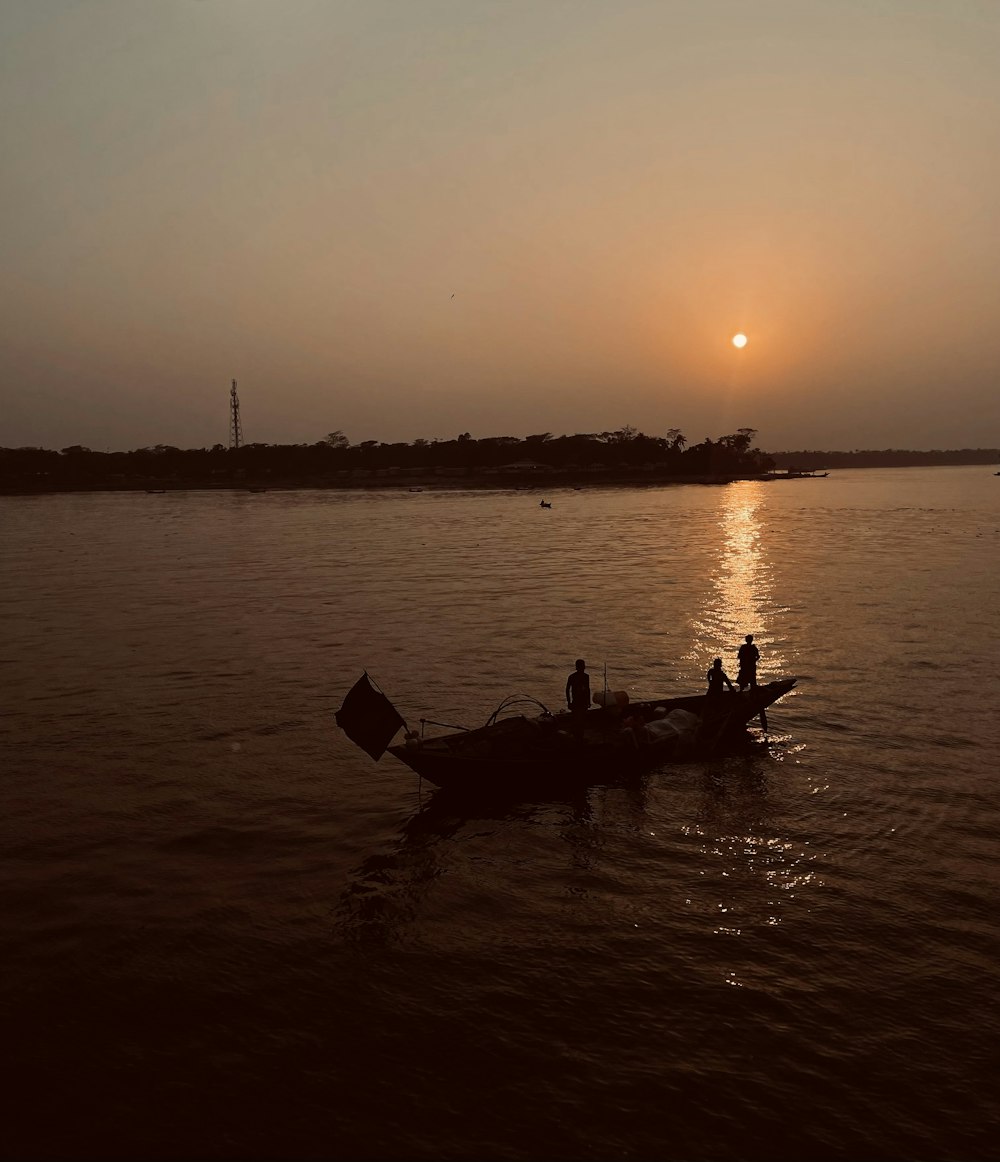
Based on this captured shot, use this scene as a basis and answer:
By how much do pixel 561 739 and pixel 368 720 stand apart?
4397 millimetres

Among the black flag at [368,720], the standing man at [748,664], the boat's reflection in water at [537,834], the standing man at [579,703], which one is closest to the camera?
the boat's reflection in water at [537,834]

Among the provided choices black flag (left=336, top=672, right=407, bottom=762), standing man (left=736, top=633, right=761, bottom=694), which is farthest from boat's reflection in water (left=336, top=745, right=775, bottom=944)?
standing man (left=736, top=633, right=761, bottom=694)

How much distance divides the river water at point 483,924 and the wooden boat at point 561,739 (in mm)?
699

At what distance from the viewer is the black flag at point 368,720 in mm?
18141

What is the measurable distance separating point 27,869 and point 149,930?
3718mm

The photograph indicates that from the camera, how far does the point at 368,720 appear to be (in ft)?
59.7

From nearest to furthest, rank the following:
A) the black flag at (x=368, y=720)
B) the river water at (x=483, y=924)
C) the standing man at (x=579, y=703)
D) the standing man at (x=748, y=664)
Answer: the river water at (x=483, y=924) < the black flag at (x=368, y=720) < the standing man at (x=579, y=703) < the standing man at (x=748, y=664)

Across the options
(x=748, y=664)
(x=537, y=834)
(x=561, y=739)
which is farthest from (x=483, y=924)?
(x=748, y=664)

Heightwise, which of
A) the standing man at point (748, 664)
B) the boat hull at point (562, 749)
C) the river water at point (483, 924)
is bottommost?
the river water at point (483, 924)

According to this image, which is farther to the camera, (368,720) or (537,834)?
(368,720)

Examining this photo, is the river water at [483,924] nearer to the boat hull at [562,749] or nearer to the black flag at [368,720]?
the boat hull at [562,749]

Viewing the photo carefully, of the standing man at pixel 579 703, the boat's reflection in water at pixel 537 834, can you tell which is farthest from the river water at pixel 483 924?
the standing man at pixel 579 703

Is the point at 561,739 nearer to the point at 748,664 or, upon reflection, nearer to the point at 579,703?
the point at 579,703

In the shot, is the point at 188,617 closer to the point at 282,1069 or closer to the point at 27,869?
the point at 27,869
